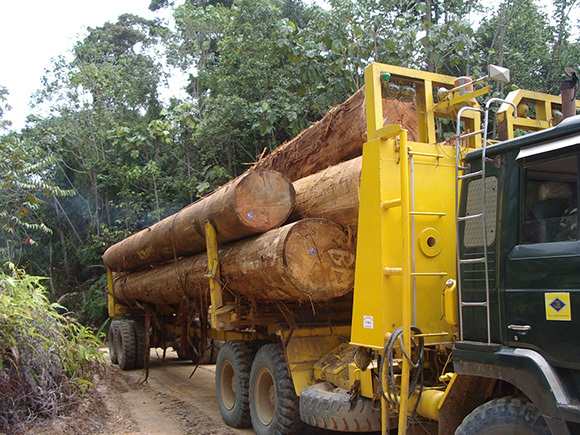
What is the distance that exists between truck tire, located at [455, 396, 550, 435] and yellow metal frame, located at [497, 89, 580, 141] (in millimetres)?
1842

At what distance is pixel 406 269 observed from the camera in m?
3.74

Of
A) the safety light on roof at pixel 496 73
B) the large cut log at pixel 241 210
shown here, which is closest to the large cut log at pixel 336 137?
the large cut log at pixel 241 210

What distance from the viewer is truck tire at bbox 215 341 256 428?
6480 millimetres

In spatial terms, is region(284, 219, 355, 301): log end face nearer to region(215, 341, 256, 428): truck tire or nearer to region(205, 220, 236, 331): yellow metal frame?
region(205, 220, 236, 331): yellow metal frame

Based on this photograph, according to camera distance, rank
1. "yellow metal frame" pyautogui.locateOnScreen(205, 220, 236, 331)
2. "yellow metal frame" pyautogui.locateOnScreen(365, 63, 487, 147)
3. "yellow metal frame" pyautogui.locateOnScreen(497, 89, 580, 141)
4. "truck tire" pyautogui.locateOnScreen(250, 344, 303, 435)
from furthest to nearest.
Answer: "yellow metal frame" pyautogui.locateOnScreen(205, 220, 236, 331) < "truck tire" pyautogui.locateOnScreen(250, 344, 303, 435) < "yellow metal frame" pyautogui.locateOnScreen(365, 63, 487, 147) < "yellow metal frame" pyautogui.locateOnScreen(497, 89, 580, 141)

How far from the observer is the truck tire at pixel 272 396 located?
5.54 m

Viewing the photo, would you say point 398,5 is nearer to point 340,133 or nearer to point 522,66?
point 522,66

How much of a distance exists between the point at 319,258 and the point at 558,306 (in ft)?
7.97

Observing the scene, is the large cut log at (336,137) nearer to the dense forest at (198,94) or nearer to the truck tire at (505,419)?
the truck tire at (505,419)

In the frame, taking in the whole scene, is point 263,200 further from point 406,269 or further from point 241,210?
point 406,269

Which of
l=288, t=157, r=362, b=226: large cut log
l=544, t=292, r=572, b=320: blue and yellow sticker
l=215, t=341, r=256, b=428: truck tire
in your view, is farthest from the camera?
l=215, t=341, r=256, b=428: truck tire

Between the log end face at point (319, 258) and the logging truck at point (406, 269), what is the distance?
0.01 m

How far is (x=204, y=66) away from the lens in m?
21.5

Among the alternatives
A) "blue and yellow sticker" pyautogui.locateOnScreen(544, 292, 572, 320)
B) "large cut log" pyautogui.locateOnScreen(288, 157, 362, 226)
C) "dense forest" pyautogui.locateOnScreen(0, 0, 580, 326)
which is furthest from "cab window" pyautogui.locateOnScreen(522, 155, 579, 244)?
"dense forest" pyautogui.locateOnScreen(0, 0, 580, 326)
